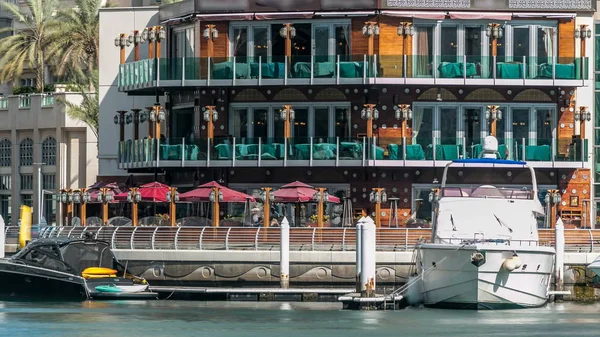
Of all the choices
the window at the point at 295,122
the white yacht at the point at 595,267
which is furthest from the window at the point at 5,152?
the white yacht at the point at 595,267

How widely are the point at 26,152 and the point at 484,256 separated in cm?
5487

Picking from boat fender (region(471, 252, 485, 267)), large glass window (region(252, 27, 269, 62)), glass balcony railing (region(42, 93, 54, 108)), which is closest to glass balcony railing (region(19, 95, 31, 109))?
glass balcony railing (region(42, 93, 54, 108))

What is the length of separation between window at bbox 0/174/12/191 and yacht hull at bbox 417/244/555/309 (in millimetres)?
54319

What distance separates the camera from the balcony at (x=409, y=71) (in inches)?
3108

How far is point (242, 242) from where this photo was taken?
6775 centimetres

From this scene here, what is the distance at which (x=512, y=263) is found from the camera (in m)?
59.2

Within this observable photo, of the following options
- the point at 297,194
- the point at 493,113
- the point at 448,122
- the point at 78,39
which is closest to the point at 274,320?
the point at 297,194

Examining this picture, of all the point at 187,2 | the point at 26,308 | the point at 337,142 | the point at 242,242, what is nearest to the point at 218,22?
the point at 187,2

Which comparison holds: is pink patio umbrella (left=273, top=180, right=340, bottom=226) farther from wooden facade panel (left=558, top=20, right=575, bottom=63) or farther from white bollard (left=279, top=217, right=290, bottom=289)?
wooden facade panel (left=558, top=20, right=575, bottom=63)

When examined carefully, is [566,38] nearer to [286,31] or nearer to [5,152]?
[286,31]

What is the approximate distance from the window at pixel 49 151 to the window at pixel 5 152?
13.8 feet

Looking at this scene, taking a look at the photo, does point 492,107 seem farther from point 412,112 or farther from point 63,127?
point 63,127

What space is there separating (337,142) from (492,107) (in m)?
6.78

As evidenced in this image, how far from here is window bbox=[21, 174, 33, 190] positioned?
10912 cm
